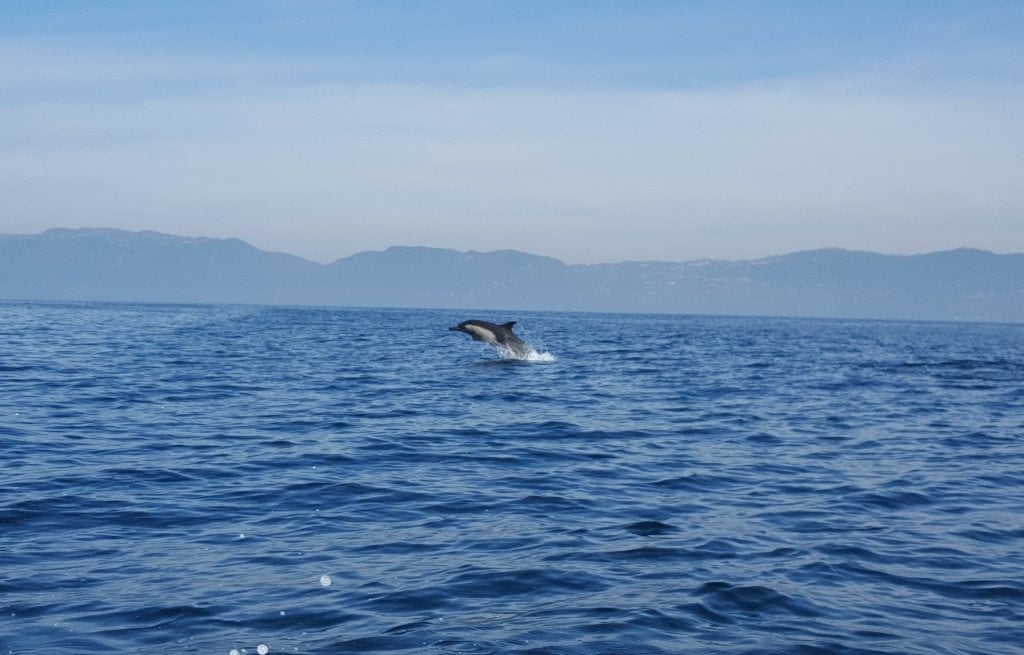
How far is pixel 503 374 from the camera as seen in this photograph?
3578 centimetres

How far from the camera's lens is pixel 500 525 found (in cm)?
1202

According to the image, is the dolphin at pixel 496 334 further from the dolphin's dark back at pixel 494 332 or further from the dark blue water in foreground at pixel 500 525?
the dark blue water in foreground at pixel 500 525

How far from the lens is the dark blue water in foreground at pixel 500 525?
329 inches

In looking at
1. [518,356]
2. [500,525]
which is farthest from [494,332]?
[500,525]

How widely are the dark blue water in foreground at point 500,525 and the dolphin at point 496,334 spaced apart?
46.7ft

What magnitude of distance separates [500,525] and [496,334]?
30.3m

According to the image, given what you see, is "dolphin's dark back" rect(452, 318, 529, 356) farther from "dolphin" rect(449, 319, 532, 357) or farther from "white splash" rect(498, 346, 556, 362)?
"white splash" rect(498, 346, 556, 362)

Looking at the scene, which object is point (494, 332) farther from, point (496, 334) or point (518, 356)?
point (518, 356)

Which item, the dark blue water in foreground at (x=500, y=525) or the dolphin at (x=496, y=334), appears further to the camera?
the dolphin at (x=496, y=334)

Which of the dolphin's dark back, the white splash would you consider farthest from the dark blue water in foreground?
the white splash

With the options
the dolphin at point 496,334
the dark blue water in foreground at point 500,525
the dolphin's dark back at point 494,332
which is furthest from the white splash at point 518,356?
the dark blue water in foreground at point 500,525

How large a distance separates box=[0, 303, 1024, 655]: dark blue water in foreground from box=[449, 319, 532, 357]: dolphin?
46.7ft

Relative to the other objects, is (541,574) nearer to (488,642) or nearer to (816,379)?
(488,642)

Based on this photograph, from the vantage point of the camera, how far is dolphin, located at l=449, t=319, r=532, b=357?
40731 mm
